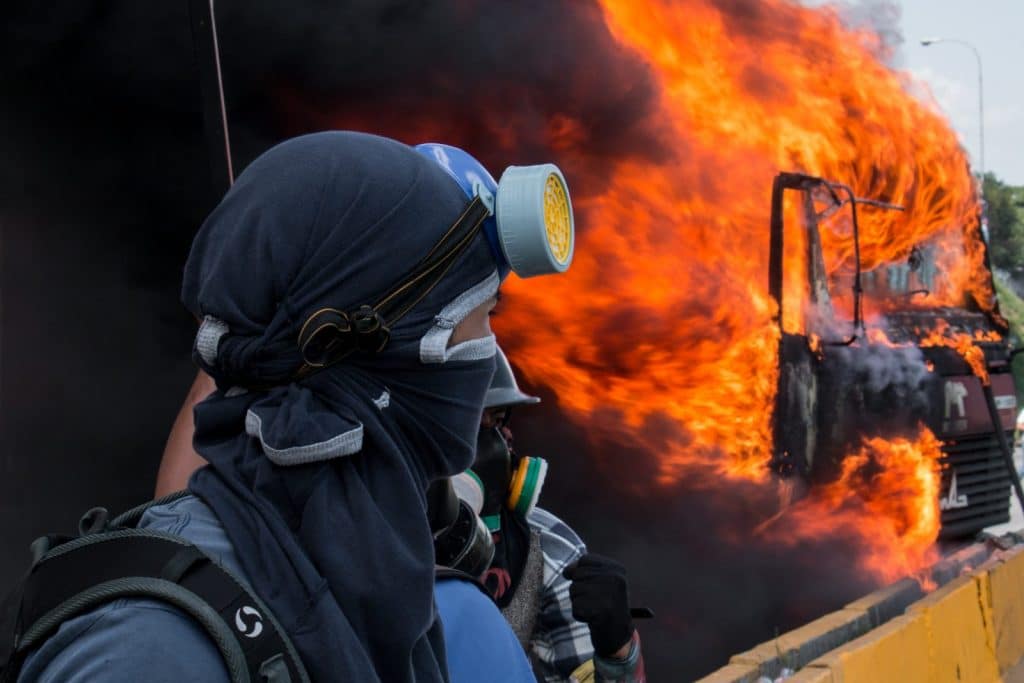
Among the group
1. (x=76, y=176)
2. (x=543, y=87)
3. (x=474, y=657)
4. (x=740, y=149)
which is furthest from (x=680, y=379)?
(x=474, y=657)

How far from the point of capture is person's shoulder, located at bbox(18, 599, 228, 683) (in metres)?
0.99

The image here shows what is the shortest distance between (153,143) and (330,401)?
2.73m

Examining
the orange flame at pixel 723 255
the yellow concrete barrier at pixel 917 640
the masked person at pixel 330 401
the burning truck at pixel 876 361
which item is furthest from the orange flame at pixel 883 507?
the masked person at pixel 330 401

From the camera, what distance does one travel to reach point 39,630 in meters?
1.03

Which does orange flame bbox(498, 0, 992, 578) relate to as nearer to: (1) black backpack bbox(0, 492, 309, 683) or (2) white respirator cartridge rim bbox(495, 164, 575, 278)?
(2) white respirator cartridge rim bbox(495, 164, 575, 278)

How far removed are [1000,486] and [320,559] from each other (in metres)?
8.90

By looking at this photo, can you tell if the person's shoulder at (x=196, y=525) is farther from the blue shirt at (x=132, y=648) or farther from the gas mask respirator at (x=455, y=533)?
the gas mask respirator at (x=455, y=533)

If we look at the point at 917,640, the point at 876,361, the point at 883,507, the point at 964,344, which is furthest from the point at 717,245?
the point at 964,344

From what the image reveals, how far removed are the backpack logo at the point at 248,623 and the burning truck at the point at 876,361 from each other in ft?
20.1

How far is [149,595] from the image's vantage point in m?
1.02

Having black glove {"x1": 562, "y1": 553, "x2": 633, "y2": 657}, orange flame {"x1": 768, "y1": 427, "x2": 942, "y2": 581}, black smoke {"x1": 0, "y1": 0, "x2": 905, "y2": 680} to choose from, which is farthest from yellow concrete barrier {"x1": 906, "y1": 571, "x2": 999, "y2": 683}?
black glove {"x1": 562, "y1": 553, "x2": 633, "y2": 657}

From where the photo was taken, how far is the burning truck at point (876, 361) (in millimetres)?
7023

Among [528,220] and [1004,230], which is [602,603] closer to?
[528,220]

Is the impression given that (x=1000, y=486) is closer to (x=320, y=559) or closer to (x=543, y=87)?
(x=543, y=87)
